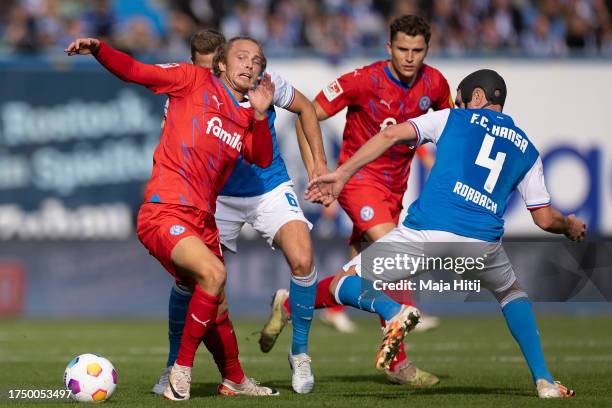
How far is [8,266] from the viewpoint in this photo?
16.4m

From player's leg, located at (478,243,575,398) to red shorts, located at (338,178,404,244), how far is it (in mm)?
1776

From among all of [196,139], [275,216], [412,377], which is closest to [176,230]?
[196,139]

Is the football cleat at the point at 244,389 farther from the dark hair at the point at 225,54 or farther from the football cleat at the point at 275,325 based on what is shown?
the dark hair at the point at 225,54

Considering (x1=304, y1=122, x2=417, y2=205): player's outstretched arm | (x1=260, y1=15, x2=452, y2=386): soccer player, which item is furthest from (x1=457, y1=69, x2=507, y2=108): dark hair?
(x1=260, y1=15, x2=452, y2=386): soccer player

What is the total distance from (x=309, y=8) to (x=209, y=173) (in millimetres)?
11685

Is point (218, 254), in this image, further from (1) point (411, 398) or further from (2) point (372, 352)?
(2) point (372, 352)

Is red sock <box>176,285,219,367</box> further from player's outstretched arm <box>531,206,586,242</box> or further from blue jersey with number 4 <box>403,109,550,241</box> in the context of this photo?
player's outstretched arm <box>531,206,586,242</box>

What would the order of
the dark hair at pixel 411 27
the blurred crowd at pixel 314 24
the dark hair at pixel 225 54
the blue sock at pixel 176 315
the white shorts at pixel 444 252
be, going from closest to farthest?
the white shorts at pixel 444 252, the dark hair at pixel 225 54, the blue sock at pixel 176 315, the dark hair at pixel 411 27, the blurred crowd at pixel 314 24

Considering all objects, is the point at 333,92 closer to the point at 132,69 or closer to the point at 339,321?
the point at 132,69

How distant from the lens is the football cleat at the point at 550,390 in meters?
7.55

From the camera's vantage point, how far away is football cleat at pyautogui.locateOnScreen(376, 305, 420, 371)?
693 cm

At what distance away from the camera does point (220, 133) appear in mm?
7785

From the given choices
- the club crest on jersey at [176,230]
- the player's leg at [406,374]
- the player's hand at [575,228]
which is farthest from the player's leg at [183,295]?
the player's hand at [575,228]

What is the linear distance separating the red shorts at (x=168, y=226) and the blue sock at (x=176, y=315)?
1.65 ft
